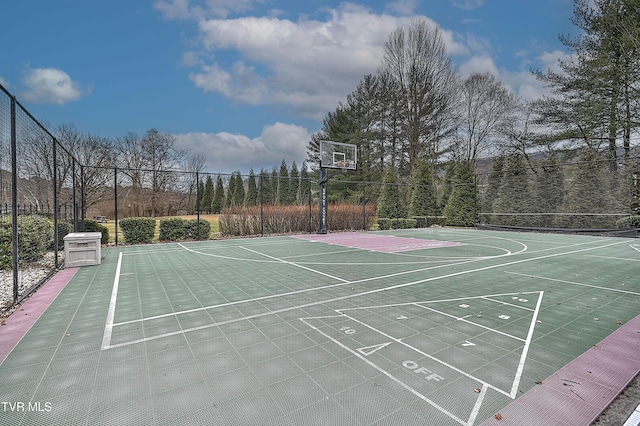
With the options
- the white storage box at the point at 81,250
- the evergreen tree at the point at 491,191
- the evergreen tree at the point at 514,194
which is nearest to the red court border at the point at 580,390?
the white storage box at the point at 81,250

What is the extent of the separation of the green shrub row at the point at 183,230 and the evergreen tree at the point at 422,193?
12146 mm

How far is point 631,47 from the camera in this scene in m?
13.2

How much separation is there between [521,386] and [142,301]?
4033 millimetres

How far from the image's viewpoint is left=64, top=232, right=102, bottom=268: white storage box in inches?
247

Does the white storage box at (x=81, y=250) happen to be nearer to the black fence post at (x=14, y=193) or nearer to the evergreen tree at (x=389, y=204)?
the black fence post at (x=14, y=193)

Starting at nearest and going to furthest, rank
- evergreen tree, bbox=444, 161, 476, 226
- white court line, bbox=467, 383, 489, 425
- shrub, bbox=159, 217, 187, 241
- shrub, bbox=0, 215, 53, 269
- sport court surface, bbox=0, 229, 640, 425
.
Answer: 1. white court line, bbox=467, 383, 489, 425
2. sport court surface, bbox=0, 229, 640, 425
3. shrub, bbox=0, 215, 53, 269
4. shrub, bbox=159, 217, 187, 241
5. evergreen tree, bbox=444, 161, 476, 226

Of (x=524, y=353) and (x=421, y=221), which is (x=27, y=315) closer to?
(x=524, y=353)

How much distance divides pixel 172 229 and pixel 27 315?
846 cm

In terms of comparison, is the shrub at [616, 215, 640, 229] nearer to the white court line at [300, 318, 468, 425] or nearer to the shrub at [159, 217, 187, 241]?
the white court line at [300, 318, 468, 425]

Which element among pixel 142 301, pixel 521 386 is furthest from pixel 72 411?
pixel 521 386

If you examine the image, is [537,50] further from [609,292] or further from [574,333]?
[574,333]

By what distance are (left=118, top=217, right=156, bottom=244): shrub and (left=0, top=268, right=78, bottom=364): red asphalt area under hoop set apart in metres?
5.75

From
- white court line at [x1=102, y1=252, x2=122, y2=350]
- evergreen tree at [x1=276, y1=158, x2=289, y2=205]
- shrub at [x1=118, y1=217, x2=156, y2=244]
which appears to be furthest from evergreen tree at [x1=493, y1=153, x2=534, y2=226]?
white court line at [x1=102, y1=252, x2=122, y2=350]

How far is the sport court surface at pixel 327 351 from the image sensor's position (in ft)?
6.02
